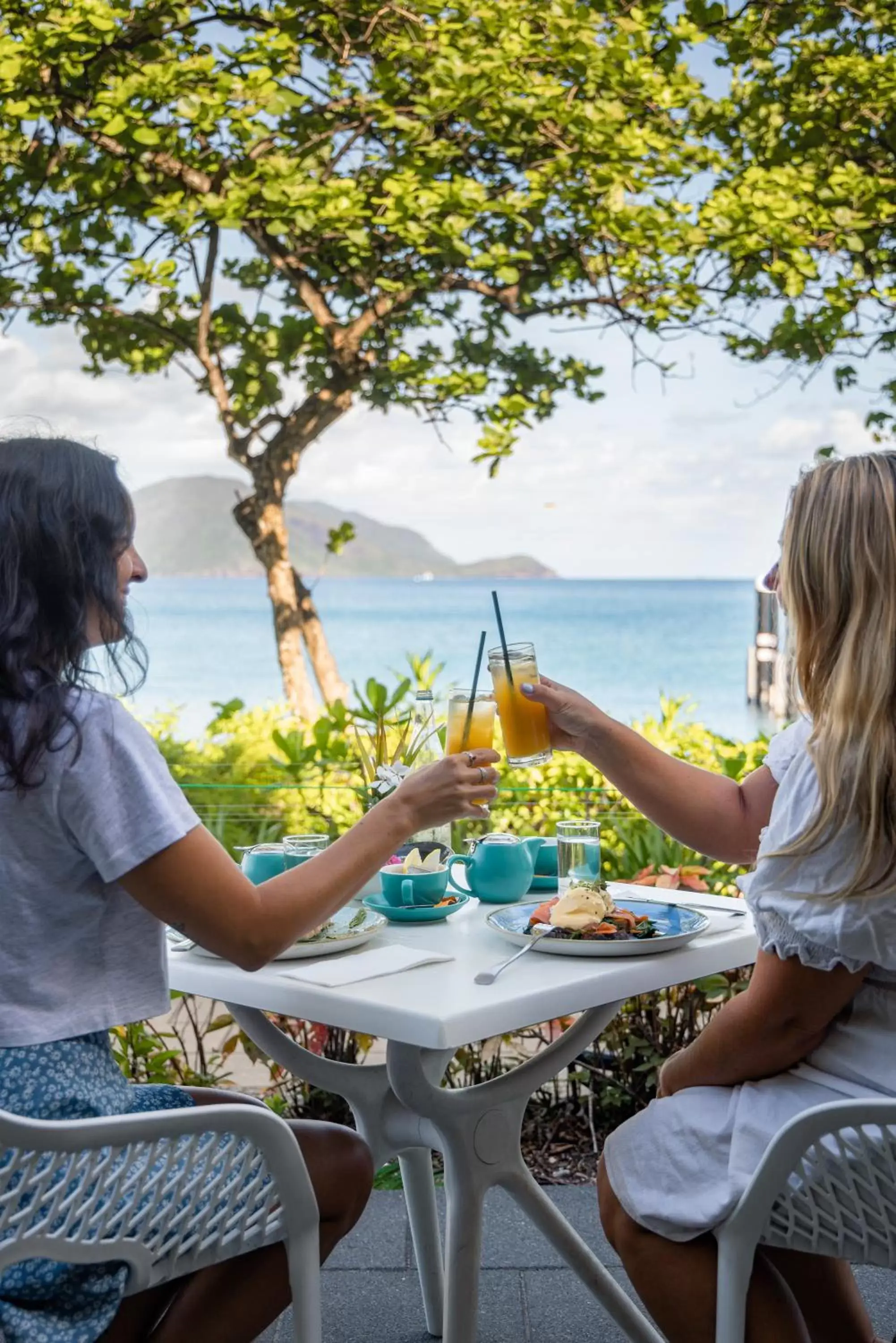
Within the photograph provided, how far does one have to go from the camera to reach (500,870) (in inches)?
82.3

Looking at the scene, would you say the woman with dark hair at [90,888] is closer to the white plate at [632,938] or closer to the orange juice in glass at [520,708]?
the white plate at [632,938]

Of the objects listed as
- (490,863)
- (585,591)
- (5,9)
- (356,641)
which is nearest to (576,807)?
(490,863)

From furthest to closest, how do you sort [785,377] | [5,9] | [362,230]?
[785,377] < [362,230] < [5,9]

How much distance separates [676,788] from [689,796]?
2 centimetres

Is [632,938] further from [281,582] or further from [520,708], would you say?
[281,582]

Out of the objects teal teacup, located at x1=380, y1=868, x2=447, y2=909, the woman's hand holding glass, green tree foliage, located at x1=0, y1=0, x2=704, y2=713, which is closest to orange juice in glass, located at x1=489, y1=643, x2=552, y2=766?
the woman's hand holding glass

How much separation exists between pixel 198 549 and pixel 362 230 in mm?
43437

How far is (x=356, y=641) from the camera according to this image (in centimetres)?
4272

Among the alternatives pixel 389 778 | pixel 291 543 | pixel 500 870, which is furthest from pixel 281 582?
pixel 291 543

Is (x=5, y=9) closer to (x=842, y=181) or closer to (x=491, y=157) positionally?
(x=491, y=157)

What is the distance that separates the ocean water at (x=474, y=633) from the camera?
38.2 metres

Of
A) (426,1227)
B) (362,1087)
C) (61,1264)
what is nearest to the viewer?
(61,1264)

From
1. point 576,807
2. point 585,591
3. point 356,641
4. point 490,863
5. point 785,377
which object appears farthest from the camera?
point 585,591

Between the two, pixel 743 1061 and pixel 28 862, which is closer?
pixel 28 862
